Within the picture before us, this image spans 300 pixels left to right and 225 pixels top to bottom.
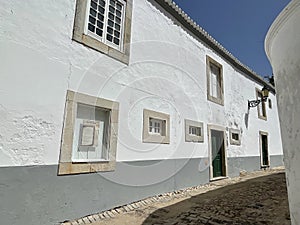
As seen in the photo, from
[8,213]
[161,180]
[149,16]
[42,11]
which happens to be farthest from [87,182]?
[149,16]

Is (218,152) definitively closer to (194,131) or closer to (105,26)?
(194,131)

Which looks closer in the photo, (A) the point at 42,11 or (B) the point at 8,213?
(B) the point at 8,213

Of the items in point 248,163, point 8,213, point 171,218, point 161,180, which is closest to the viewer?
point 8,213

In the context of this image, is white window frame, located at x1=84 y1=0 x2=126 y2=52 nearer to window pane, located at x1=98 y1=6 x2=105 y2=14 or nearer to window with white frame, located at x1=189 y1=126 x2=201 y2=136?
window pane, located at x1=98 y1=6 x2=105 y2=14

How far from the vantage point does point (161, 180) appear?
599 cm

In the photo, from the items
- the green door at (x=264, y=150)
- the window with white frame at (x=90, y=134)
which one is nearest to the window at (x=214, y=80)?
the window with white frame at (x=90, y=134)

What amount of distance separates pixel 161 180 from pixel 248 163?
7152 mm

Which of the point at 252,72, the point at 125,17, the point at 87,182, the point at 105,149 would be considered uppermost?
the point at 252,72

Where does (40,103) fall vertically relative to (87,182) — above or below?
above

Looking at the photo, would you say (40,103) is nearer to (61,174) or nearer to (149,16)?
(61,174)

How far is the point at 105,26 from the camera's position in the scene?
198 inches

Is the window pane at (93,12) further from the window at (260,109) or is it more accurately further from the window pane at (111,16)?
the window at (260,109)

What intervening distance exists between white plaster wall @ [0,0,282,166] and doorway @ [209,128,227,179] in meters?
0.63

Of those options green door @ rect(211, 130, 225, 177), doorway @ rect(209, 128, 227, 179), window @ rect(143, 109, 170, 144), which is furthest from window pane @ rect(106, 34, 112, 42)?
green door @ rect(211, 130, 225, 177)
